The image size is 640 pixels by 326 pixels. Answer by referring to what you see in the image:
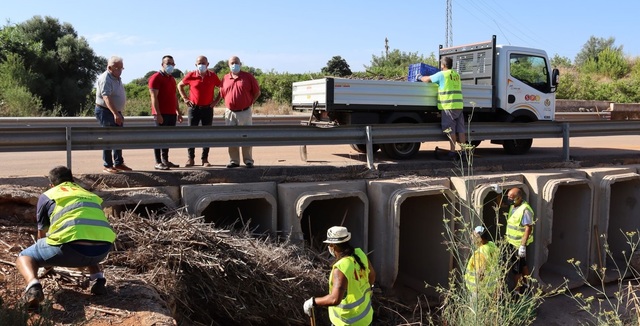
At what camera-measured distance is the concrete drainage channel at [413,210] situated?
7.18 m

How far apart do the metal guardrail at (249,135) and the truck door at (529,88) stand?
47.1 inches

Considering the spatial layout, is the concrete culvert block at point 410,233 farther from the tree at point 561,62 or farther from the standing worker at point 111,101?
the tree at point 561,62

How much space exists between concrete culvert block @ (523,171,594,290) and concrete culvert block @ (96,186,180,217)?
545 cm

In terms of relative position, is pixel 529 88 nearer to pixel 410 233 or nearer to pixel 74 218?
pixel 410 233

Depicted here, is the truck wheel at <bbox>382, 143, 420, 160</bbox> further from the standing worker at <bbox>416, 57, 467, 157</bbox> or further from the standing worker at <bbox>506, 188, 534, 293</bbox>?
the standing worker at <bbox>506, 188, 534, 293</bbox>

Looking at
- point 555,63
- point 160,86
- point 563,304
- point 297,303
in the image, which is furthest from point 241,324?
point 555,63

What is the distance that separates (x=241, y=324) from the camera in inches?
242

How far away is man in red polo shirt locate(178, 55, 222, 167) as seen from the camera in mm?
8430

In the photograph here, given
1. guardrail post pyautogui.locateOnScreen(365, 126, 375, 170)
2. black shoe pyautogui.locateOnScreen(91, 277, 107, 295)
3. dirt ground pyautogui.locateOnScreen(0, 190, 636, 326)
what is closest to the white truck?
guardrail post pyautogui.locateOnScreen(365, 126, 375, 170)

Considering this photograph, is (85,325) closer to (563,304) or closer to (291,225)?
(291,225)

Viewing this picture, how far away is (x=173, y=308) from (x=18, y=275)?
4.31 feet

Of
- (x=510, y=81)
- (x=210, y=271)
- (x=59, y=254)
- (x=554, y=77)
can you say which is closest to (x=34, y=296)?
(x=59, y=254)

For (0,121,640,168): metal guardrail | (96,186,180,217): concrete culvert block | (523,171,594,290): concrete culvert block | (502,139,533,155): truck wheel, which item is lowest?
(523,171,594,290): concrete culvert block

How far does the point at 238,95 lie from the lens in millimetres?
8297
